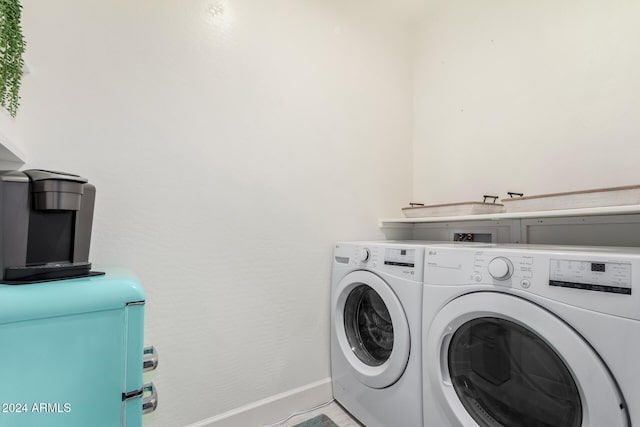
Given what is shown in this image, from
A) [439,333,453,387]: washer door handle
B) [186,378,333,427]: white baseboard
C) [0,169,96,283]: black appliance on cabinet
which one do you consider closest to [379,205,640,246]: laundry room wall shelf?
[439,333,453,387]: washer door handle

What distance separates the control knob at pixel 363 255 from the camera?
146 centimetres

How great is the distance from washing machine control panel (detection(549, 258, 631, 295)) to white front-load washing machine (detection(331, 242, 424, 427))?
460 millimetres

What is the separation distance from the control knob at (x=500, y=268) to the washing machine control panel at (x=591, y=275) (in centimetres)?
10

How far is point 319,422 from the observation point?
1506 millimetres

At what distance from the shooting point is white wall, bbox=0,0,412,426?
1.17 metres

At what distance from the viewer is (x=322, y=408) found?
1630 millimetres

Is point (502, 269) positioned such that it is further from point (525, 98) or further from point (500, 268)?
point (525, 98)

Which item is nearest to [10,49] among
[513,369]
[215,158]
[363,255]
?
[215,158]

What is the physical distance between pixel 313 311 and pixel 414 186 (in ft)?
3.96

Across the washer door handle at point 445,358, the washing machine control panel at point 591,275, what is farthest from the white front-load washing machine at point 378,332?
the washing machine control panel at point 591,275

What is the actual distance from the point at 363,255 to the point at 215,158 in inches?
34.5

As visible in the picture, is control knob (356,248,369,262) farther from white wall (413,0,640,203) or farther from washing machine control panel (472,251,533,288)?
white wall (413,0,640,203)

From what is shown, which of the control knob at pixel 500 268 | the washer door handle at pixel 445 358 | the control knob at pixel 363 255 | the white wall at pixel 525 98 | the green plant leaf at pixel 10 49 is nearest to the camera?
the green plant leaf at pixel 10 49

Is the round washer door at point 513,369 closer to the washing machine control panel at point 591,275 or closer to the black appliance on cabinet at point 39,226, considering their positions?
the washing machine control panel at point 591,275
